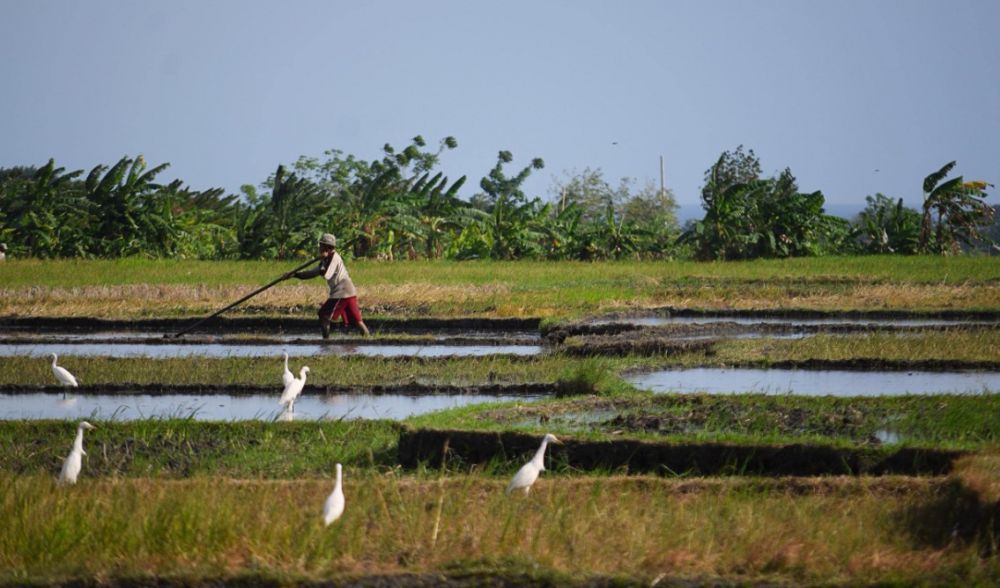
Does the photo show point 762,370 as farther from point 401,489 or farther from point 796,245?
point 796,245

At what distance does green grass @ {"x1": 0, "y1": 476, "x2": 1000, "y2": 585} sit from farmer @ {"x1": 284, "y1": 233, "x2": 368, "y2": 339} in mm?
7951

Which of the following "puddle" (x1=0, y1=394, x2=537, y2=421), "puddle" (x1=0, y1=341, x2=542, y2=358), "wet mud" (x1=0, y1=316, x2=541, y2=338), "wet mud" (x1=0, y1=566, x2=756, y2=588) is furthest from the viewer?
"wet mud" (x1=0, y1=316, x2=541, y2=338)

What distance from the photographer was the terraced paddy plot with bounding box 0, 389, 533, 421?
1009cm

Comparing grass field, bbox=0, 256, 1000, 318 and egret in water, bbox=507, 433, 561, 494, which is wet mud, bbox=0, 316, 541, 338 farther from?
egret in water, bbox=507, 433, 561, 494

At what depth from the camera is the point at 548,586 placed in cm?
521

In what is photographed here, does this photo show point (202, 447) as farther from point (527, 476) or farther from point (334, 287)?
point (334, 287)

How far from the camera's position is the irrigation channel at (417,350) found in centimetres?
1059

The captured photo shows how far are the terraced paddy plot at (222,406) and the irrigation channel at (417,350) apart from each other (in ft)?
0.04

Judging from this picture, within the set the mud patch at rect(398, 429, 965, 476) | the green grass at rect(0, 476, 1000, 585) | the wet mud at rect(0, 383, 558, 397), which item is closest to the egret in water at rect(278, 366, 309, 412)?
the wet mud at rect(0, 383, 558, 397)

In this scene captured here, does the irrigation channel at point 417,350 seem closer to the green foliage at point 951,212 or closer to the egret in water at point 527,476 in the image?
the egret in water at point 527,476

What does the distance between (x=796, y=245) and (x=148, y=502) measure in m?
22.6

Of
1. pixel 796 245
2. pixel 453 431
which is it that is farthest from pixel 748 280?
pixel 453 431

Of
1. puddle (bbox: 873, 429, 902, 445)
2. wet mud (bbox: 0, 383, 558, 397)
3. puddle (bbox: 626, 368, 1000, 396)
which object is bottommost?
wet mud (bbox: 0, 383, 558, 397)

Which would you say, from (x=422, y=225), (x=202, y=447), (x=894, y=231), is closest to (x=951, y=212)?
(x=894, y=231)
